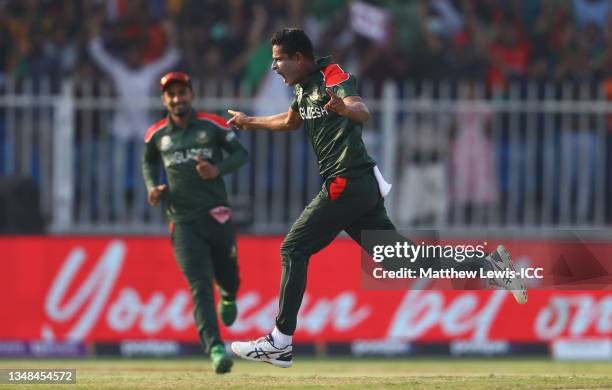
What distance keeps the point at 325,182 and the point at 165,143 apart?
2.80 meters

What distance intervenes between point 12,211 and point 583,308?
21.0ft

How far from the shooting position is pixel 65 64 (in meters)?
17.1

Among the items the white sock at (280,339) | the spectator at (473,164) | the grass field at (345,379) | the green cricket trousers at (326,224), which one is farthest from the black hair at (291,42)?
the spectator at (473,164)

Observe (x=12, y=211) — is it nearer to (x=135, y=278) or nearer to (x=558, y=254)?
(x=135, y=278)

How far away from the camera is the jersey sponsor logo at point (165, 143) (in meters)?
11.6

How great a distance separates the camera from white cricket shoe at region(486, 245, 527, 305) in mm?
9438

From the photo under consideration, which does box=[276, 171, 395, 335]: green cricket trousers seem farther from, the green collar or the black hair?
the green collar

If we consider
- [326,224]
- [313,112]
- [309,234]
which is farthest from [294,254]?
[313,112]

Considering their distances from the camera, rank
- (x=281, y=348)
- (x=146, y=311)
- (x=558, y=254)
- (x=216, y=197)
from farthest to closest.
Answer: (x=146, y=311) → (x=558, y=254) → (x=216, y=197) → (x=281, y=348)

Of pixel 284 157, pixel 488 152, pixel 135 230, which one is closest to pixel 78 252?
pixel 135 230

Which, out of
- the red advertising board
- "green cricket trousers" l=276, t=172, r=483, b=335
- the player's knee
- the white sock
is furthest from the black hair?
the red advertising board

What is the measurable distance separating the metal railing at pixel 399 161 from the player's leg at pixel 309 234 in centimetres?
614

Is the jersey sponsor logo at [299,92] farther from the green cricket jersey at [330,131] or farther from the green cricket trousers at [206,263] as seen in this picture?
the green cricket trousers at [206,263]

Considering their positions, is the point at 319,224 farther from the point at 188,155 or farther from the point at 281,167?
the point at 281,167
